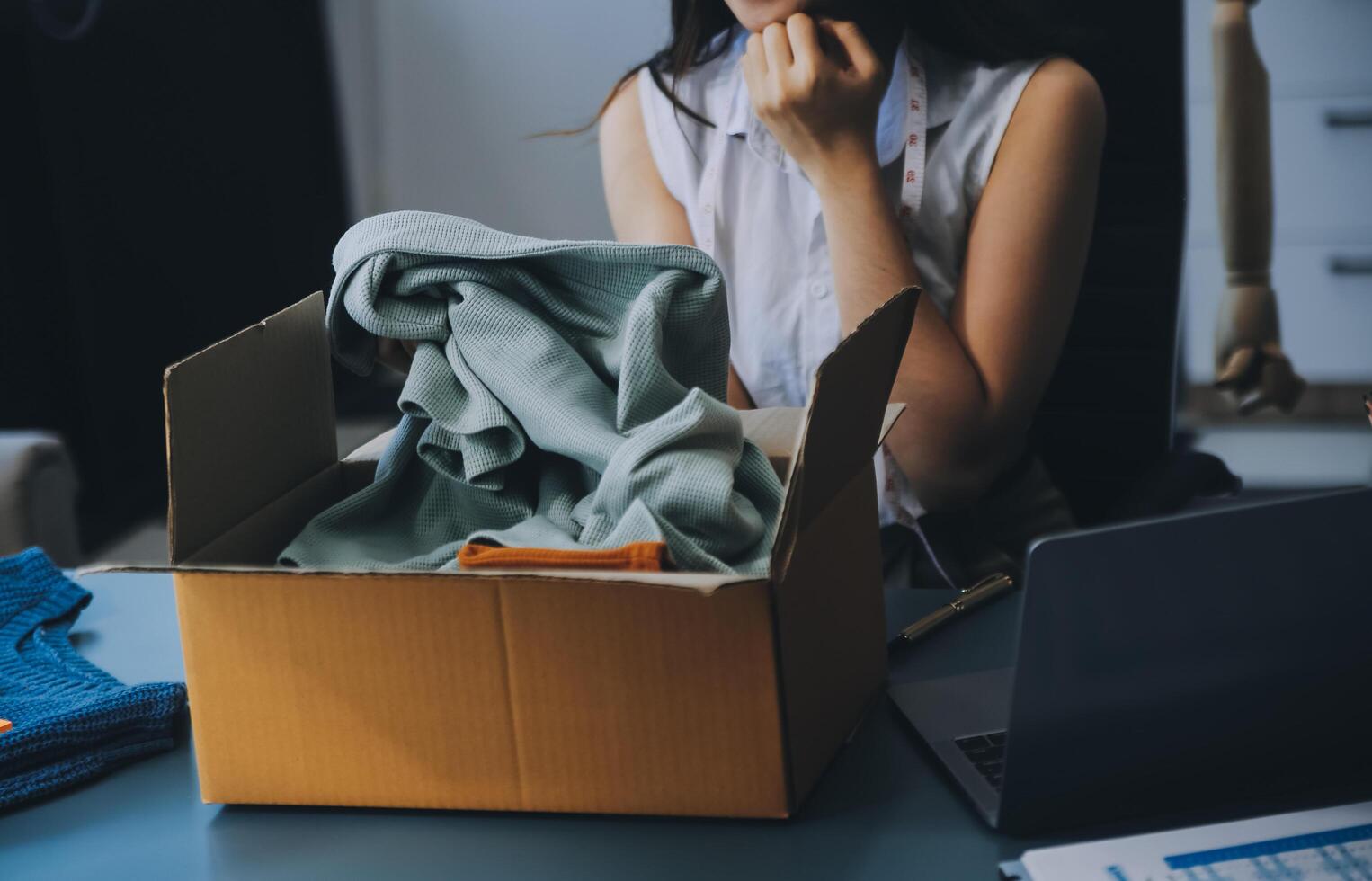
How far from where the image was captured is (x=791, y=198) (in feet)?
4.18

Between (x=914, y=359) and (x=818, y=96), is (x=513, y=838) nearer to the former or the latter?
(x=914, y=359)

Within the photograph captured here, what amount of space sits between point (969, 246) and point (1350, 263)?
169 cm

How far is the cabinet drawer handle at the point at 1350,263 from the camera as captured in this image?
2.49 m

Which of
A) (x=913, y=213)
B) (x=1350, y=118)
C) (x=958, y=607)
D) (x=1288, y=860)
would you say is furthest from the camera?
(x=1350, y=118)

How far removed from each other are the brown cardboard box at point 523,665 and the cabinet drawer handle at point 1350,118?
220 centimetres

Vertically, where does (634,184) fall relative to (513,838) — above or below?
above

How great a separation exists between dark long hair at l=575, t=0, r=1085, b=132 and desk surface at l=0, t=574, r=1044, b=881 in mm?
802

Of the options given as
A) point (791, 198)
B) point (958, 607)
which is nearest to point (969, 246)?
point (791, 198)

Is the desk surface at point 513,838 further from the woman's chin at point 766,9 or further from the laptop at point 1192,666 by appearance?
the woman's chin at point 766,9

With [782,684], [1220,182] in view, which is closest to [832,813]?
[782,684]

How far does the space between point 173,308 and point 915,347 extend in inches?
74.2

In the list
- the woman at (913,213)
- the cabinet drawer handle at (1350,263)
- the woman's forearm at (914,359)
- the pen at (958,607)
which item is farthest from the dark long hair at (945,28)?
the cabinet drawer handle at (1350,263)

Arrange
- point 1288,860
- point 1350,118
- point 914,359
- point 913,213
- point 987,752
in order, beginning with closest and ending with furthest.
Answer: point 1288,860 → point 987,752 → point 914,359 → point 913,213 → point 1350,118

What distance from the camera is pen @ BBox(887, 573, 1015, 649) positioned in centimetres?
74
